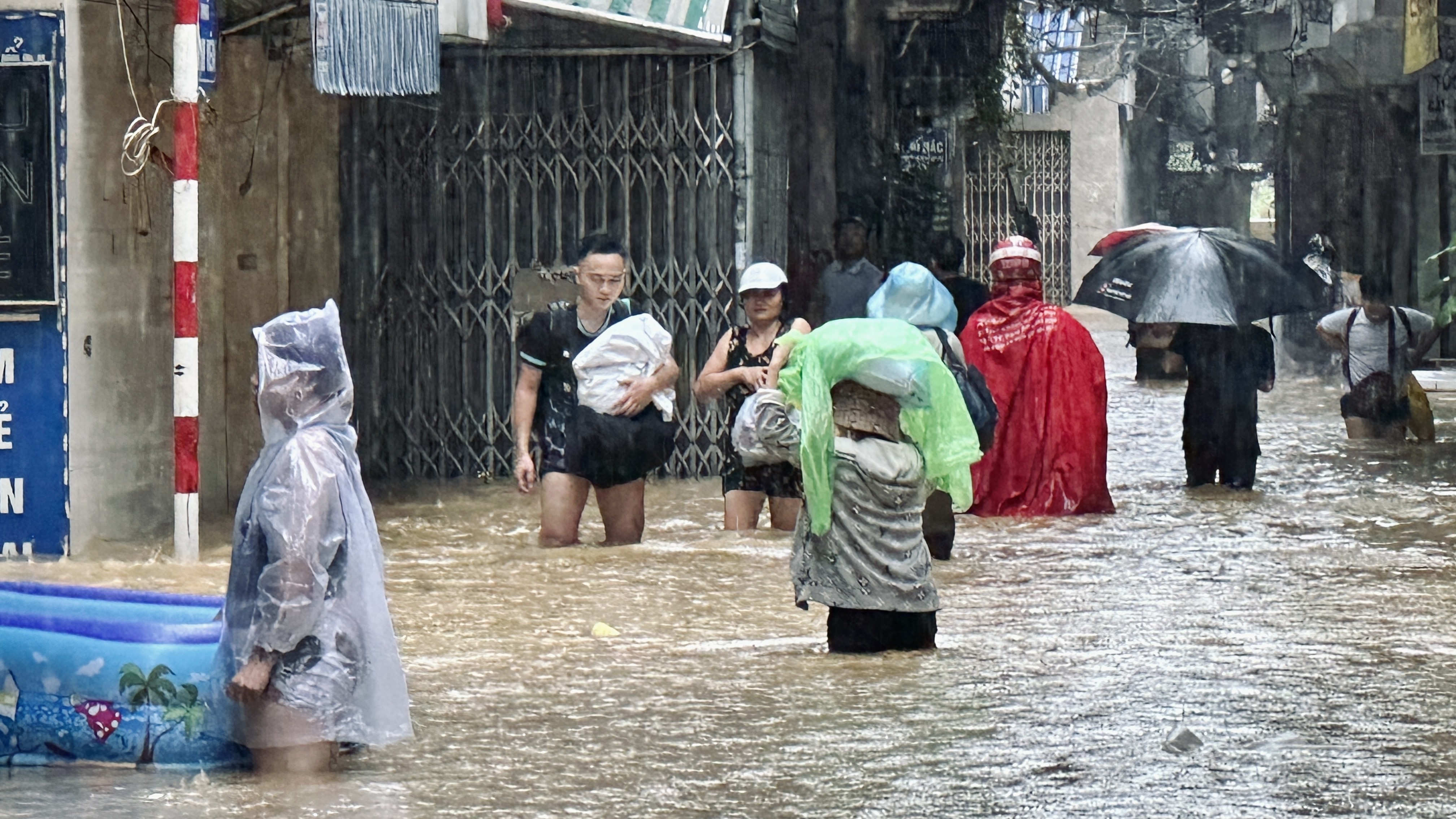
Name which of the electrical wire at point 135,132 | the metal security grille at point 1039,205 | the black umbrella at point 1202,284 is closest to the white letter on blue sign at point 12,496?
the electrical wire at point 135,132

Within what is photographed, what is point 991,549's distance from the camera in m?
10.5

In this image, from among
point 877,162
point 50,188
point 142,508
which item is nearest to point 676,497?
point 142,508

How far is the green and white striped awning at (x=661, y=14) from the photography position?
11578mm

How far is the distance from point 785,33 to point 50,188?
578 cm

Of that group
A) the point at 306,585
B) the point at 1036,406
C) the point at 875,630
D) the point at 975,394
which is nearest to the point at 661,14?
the point at 1036,406

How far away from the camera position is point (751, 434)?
8.95 m

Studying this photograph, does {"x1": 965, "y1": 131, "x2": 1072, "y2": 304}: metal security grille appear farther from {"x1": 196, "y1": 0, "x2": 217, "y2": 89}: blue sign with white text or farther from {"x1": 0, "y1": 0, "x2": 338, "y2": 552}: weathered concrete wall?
{"x1": 196, "y1": 0, "x2": 217, "y2": 89}: blue sign with white text

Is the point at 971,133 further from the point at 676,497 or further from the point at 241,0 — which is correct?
the point at 241,0

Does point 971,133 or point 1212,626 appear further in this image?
point 971,133

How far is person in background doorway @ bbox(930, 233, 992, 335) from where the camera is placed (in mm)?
14453

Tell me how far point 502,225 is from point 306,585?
8.49m

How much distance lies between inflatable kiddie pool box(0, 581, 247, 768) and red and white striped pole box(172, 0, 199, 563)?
3417mm

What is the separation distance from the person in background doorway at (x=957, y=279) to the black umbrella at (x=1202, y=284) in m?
A: 1.14

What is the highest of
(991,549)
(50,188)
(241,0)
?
(241,0)
